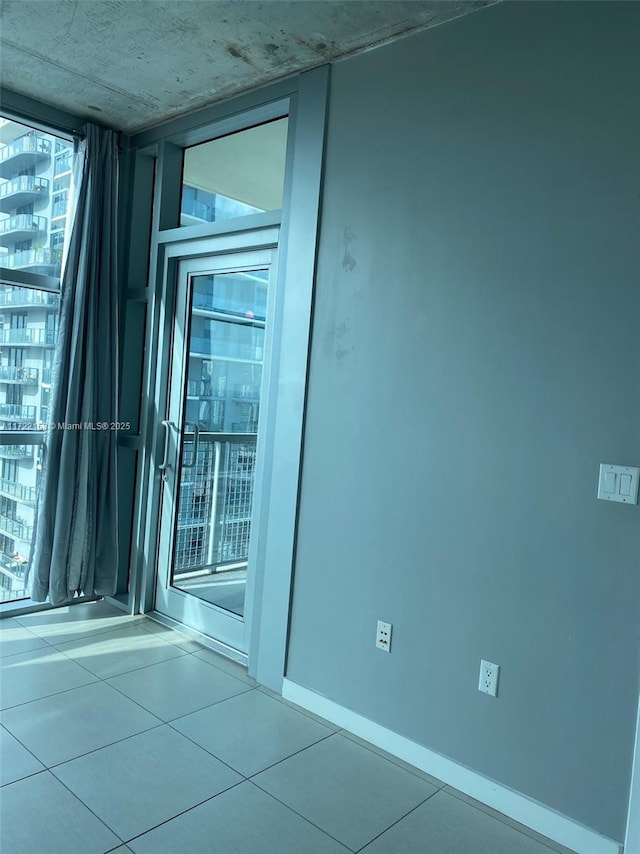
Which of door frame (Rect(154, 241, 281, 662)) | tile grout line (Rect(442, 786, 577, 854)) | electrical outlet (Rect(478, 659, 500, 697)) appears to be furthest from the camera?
door frame (Rect(154, 241, 281, 662))

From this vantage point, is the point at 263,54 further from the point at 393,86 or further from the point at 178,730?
the point at 178,730

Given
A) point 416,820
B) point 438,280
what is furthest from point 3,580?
point 438,280

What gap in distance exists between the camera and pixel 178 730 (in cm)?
251

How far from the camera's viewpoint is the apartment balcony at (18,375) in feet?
11.5

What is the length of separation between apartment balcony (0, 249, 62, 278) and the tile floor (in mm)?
2042

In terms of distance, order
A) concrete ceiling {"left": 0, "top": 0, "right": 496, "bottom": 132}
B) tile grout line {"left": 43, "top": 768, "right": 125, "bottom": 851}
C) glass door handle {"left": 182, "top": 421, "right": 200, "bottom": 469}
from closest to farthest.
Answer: tile grout line {"left": 43, "top": 768, "right": 125, "bottom": 851}
concrete ceiling {"left": 0, "top": 0, "right": 496, "bottom": 132}
glass door handle {"left": 182, "top": 421, "right": 200, "bottom": 469}

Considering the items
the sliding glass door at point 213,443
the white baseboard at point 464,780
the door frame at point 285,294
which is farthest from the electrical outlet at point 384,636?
the sliding glass door at point 213,443

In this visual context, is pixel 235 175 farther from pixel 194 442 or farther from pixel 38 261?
pixel 194 442

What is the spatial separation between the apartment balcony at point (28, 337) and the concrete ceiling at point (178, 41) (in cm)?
125

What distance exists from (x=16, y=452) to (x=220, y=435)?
3.92 feet

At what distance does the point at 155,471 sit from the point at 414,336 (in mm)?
1938

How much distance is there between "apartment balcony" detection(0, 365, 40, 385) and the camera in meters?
3.50

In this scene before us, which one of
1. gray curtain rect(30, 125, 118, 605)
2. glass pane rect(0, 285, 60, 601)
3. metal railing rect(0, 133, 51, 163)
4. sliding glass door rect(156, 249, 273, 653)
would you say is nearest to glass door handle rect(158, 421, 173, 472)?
sliding glass door rect(156, 249, 273, 653)

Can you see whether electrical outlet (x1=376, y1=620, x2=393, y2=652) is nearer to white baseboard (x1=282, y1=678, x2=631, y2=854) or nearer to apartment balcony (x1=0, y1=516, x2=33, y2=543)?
white baseboard (x1=282, y1=678, x2=631, y2=854)
